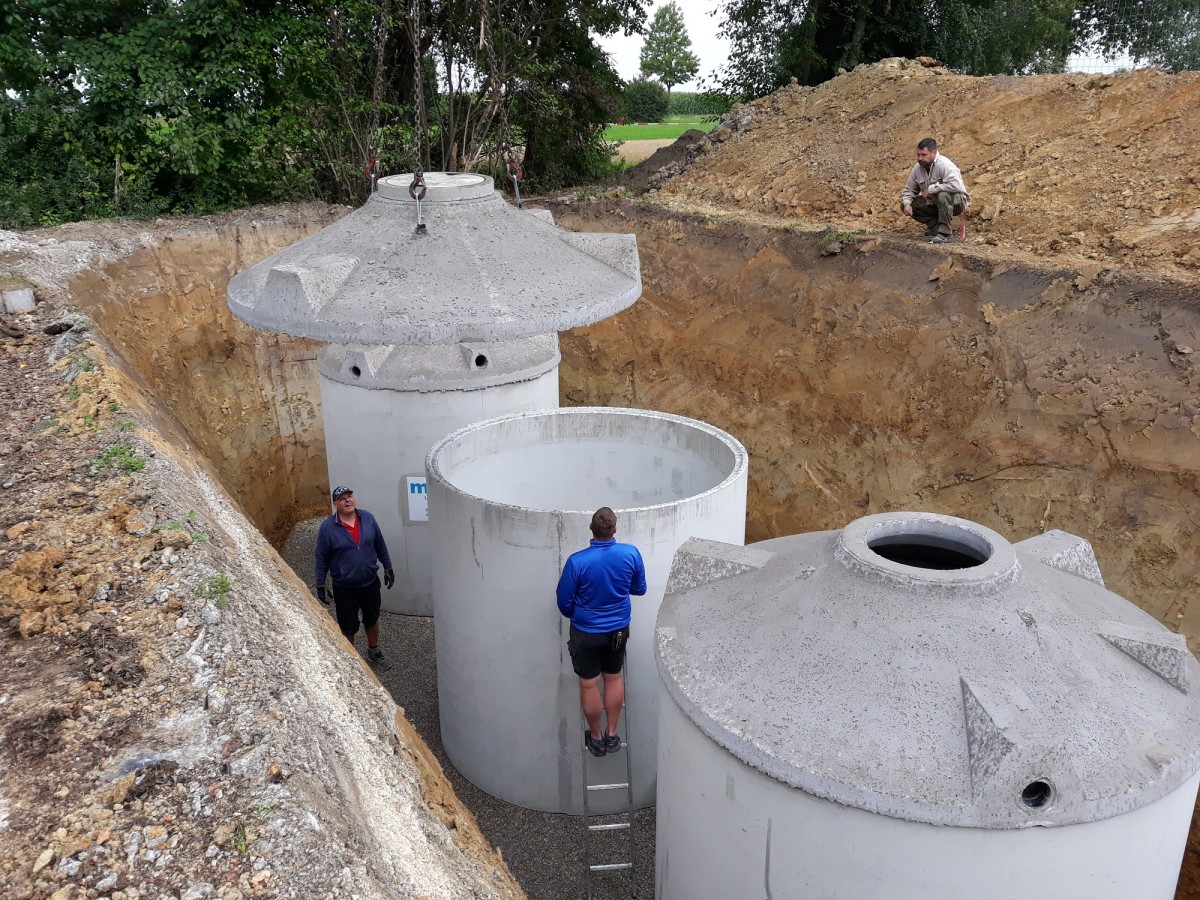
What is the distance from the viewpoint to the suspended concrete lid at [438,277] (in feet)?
22.8

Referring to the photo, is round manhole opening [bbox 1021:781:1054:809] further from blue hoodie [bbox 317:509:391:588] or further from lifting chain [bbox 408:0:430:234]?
lifting chain [bbox 408:0:430:234]

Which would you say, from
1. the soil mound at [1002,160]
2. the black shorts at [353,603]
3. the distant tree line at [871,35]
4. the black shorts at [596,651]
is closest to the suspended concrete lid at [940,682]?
the black shorts at [596,651]

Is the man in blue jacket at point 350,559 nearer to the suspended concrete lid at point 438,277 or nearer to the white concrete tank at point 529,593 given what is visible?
the white concrete tank at point 529,593

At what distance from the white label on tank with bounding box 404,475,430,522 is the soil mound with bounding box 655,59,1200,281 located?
6.25m

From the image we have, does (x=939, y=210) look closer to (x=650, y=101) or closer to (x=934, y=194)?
(x=934, y=194)

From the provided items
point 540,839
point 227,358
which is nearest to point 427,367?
point 540,839

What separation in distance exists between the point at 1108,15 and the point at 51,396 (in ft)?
82.6

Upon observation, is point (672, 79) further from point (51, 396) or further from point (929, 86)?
point (51, 396)

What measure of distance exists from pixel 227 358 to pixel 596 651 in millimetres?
8080

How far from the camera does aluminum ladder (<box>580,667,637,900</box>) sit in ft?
19.6

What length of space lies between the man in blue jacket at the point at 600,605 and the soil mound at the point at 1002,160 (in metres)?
6.20

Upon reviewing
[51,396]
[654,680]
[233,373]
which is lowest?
[654,680]

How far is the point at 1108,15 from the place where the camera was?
22578 millimetres

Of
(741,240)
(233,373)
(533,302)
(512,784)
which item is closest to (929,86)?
(741,240)
